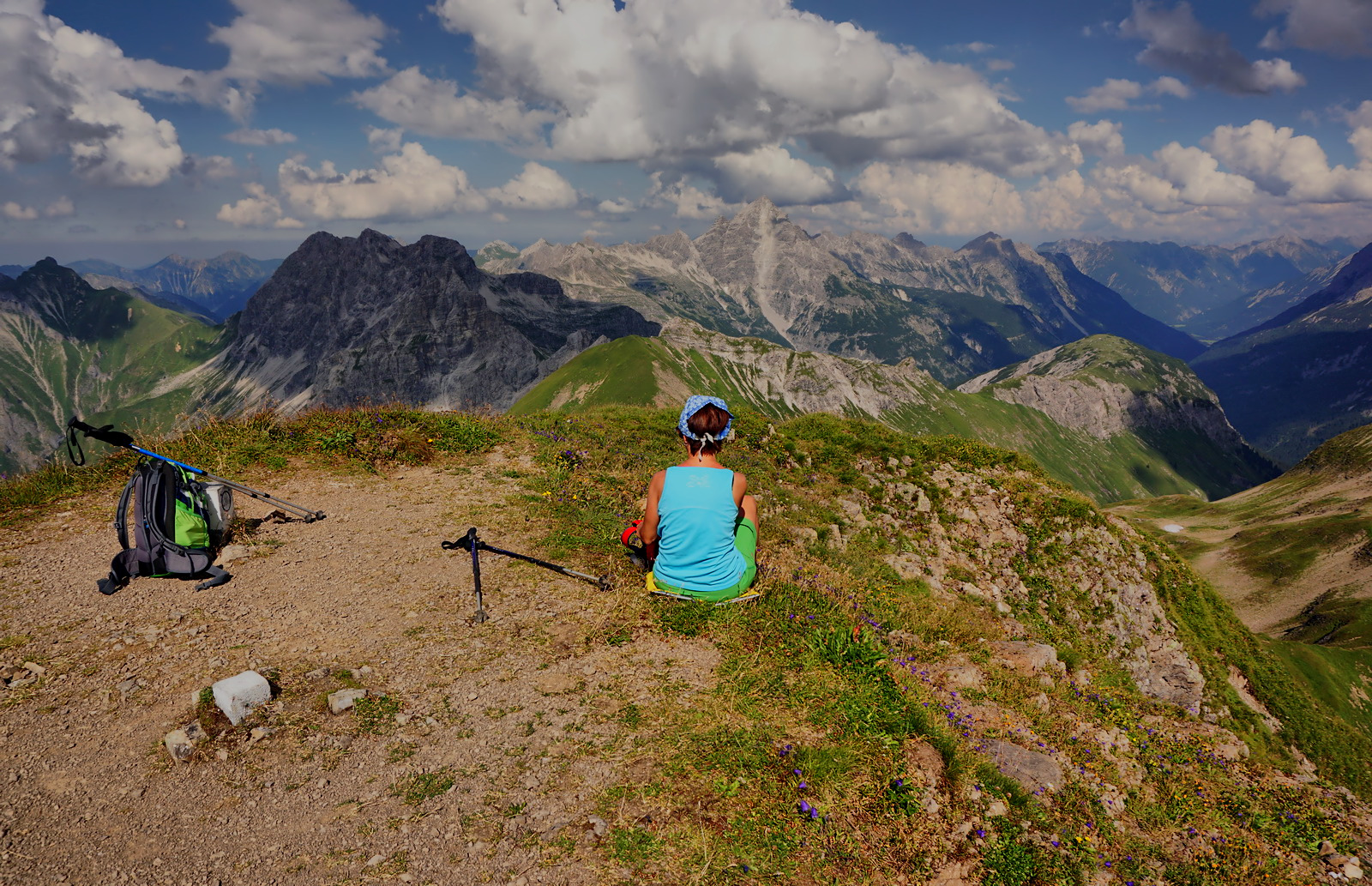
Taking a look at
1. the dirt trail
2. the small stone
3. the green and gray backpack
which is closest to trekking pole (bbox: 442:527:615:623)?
the dirt trail

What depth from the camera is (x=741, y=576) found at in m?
10.0

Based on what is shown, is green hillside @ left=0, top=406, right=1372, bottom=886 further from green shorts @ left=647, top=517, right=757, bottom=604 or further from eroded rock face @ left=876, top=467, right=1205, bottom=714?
eroded rock face @ left=876, top=467, right=1205, bottom=714

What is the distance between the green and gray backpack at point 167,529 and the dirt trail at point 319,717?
30 centimetres

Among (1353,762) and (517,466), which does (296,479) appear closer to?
(517,466)

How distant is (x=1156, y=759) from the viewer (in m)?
9.43

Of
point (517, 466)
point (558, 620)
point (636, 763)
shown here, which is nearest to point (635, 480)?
point (517, 466)

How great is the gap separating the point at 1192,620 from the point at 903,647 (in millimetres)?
20436

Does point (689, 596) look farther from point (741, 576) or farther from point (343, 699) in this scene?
point (343, 699)

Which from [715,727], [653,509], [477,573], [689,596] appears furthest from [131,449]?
[715,727]

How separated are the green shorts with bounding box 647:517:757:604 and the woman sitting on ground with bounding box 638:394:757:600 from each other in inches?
0.6

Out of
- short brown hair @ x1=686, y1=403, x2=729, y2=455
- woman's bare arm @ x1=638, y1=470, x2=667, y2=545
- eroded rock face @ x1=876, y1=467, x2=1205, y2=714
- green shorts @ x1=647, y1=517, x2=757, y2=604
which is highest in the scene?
short brown hair @ x1=686, y1=403, x2=729, y2=455

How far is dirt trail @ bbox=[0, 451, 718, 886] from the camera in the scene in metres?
5.50

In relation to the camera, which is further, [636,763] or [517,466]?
[517,466]

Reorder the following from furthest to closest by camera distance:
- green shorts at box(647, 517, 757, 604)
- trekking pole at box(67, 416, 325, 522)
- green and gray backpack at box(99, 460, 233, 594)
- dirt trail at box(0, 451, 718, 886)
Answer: trekking pole at box(67, 416, 325, 522) → green and gray backpack at box(99, 460, 233, 594) → green shorts at box(647, 517, 757, 604) → dirt trail at box(0, 451, 718, 886)
